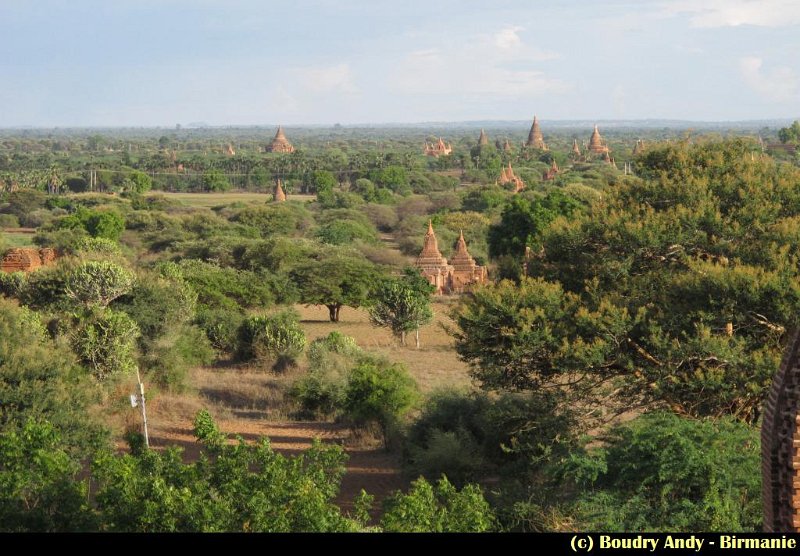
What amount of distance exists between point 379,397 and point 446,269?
17.3m

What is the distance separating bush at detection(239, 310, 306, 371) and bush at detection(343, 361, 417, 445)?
4.74 m

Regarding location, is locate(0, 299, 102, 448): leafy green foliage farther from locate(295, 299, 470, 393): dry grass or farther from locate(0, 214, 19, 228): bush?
locate(0, 214, 19, 228): bush

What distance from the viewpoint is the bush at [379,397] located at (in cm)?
1464

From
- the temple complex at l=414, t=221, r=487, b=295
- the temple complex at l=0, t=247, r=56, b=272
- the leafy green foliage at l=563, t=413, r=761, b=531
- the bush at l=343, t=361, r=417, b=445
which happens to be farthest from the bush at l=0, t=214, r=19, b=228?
the leafy green foliage at l=563, t=413, r=761, b=531

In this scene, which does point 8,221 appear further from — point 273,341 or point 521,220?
point 273,341

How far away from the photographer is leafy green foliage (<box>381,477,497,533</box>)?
723 centimetres

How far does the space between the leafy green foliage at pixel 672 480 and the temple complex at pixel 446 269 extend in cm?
2146

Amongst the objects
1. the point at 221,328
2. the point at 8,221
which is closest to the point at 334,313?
the point at 221,328

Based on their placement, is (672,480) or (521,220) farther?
(521,220)

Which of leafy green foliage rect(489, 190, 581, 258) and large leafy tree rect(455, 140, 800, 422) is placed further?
leafy green foliage rect(489, 190, 581, 258)

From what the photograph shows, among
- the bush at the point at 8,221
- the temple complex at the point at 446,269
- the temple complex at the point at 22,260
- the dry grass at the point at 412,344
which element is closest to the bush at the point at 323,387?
the dry grass at the point at 412,344

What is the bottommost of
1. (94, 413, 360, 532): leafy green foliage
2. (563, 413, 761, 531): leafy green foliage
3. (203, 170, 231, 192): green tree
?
(203, 170, 231, 192): green tree

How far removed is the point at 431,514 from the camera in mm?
7531
